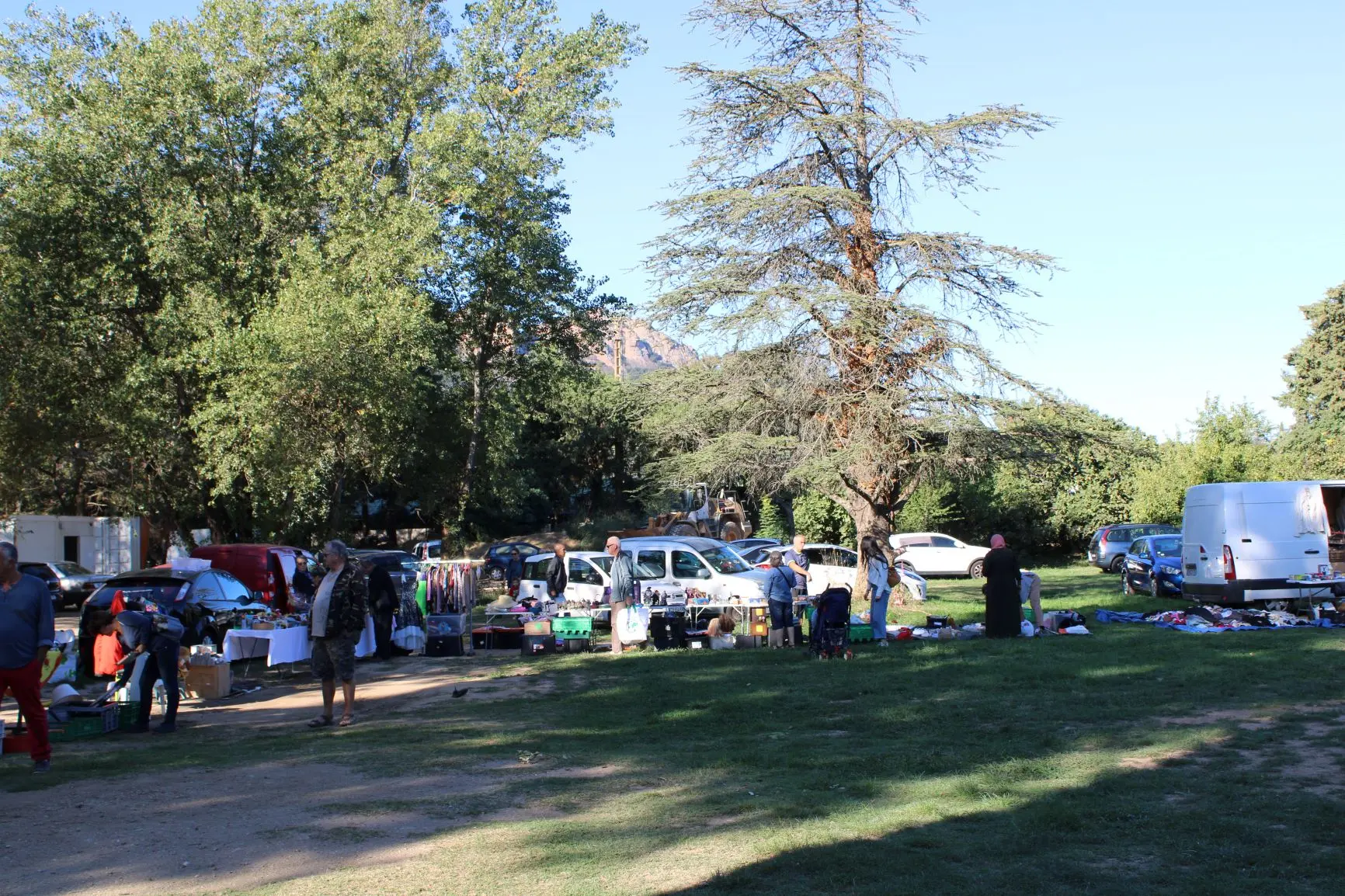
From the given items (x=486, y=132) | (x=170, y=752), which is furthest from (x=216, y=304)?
(x=170, y=752)

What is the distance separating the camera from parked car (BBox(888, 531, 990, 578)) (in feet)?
113

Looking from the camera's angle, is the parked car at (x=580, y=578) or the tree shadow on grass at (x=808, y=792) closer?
the tree shadow on grass at (x=808, y=792)

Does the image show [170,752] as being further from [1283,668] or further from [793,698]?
[1283,668]

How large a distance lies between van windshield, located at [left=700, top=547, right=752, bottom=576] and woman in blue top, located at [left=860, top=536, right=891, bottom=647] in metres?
3.61

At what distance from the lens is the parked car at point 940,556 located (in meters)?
34.5

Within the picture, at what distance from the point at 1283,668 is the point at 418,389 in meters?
19.7

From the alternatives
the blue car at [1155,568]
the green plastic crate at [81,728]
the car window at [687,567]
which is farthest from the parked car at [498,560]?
the green plastic crate at [81,728]

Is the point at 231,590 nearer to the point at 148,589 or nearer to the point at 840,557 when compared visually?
the point at 148,589

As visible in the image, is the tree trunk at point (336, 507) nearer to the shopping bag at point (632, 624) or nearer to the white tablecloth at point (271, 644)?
the white tablecloth at point (271, 644)

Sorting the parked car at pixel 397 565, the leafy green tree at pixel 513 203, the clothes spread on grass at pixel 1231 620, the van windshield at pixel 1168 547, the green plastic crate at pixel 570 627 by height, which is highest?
the leafy green tree at pixel 513 203

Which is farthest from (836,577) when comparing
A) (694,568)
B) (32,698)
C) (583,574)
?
(32,698)

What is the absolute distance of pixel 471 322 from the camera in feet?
105

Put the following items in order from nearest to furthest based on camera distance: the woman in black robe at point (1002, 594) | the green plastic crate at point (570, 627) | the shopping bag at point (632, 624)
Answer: the woman in black robe at point (1002, 594) < the shopping bag at point (632, 624) < the green plastic crate at point (570, 627)

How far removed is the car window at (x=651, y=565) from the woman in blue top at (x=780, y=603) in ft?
10.5
